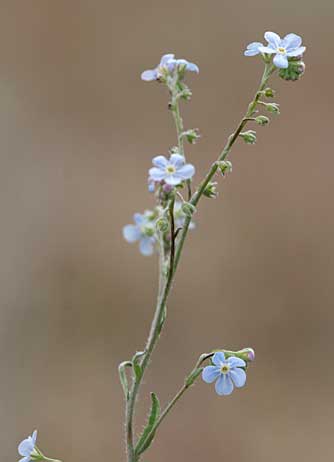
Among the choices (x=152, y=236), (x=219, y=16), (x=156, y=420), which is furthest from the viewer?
(x=219, y=16)

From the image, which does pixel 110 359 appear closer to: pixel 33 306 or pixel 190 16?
pixel 33 306

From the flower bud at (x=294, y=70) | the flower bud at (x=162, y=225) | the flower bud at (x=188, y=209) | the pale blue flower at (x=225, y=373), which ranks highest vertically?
the flower bud at (x=294, y=70)

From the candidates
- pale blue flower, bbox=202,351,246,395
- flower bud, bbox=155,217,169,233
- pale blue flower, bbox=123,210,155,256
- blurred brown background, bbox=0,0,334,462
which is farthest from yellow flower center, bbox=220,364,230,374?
blurred brown background, bbox=0,0,334,462

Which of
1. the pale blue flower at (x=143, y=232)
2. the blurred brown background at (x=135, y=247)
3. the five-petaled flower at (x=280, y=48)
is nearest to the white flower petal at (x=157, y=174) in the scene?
the five-petaled flower at (x=280, y=48)

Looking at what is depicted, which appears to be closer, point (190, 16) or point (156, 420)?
point (156, 420)

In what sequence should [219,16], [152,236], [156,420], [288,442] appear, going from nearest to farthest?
[156,420] → [152,236] → [288,442] → [219,16]

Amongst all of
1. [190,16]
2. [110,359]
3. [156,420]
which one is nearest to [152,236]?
[156,420]

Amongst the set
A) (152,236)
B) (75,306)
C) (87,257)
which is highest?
(87,257)

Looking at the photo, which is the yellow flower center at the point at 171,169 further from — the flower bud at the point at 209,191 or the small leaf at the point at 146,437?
the small leaf at the point at 146,437
